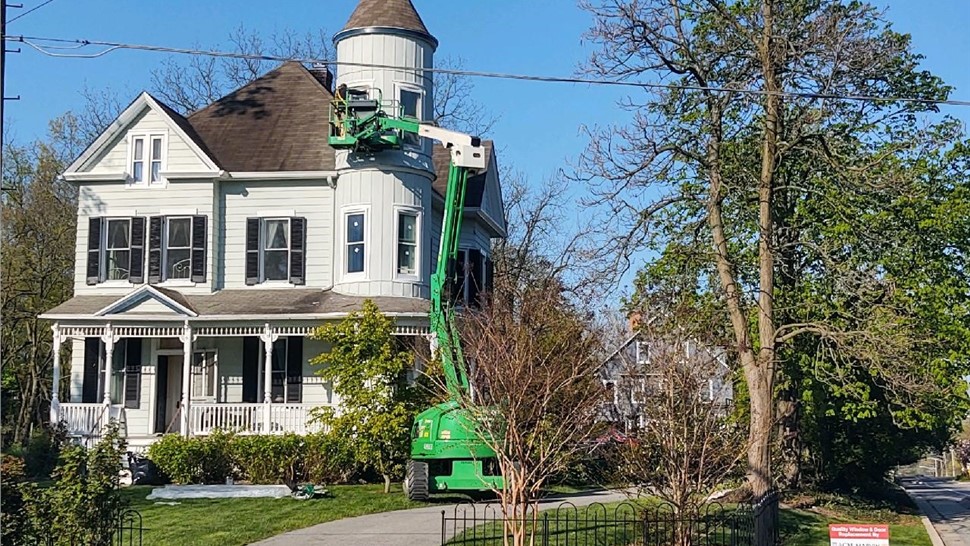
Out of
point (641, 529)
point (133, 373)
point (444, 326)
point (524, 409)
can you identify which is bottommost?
point (641, 529)

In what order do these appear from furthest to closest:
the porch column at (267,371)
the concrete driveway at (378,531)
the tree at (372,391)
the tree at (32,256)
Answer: the tree at (32,256) → the porch column at (267,371) → the tree at (372,391) → the concrete driveway at (378,531)

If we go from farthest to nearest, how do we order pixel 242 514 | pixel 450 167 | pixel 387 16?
pixel 387 16 → pixel 450 167 → pixel 242 514

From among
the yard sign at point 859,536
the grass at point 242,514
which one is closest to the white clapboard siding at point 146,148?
the grass at point 242,514

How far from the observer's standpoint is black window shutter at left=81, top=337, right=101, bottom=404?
26.5 metres

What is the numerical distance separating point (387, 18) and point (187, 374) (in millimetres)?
9819

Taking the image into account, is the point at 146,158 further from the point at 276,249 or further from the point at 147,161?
the point at 276,249

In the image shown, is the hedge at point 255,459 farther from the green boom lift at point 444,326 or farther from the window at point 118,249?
the window at point 118,249

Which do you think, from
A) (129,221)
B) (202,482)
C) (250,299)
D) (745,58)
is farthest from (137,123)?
(745,58)

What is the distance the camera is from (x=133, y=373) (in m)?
27.0

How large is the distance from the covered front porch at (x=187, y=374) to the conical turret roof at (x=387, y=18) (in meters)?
7.24

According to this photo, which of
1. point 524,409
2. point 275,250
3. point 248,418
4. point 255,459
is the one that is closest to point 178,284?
point 275,250

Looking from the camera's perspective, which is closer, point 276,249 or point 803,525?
point 803,525

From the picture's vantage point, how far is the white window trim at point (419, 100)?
85.8 feet

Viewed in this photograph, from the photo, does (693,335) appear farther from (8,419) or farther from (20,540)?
(8,419)
